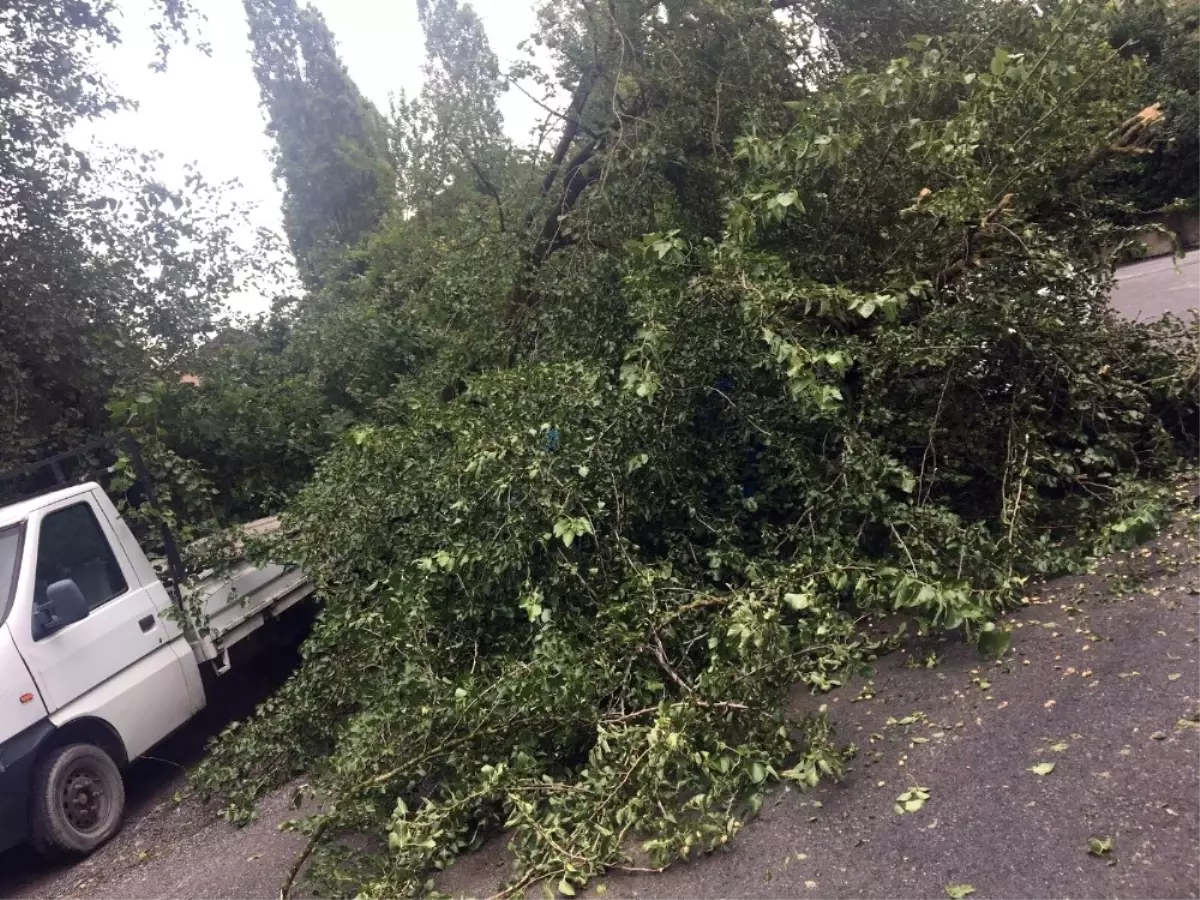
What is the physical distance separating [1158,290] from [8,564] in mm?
13193

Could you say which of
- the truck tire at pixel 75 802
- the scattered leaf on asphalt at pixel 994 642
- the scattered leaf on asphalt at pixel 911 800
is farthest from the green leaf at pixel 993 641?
the truck tire at pixel 75 802

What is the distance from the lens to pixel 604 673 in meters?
3.85

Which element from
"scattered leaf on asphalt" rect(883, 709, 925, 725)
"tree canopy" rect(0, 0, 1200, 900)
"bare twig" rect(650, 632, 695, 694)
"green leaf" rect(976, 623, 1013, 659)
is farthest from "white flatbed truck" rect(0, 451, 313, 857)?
"green leaf" rect(976, 623, 1013, 659)

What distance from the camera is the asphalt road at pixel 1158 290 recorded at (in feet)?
33.6

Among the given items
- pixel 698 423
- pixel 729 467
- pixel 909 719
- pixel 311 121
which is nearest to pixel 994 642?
pixel 909 719

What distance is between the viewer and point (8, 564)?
4.82m

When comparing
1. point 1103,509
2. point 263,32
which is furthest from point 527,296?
point 263,32

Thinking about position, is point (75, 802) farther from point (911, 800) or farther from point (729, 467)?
point (911, 800)

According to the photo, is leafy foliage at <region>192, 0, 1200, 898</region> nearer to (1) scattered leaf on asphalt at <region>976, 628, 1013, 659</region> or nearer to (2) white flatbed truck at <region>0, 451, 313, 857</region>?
(1) scattered leaf on asphalt at <region>976, 628, 1013, 659</region>

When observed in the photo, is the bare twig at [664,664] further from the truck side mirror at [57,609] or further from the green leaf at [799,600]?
the truck side mirror at [57,609]

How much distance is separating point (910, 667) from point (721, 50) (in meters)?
4.31

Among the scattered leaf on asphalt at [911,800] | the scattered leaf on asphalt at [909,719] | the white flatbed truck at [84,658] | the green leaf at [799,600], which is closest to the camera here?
the scattered leaf on asphalt at [911,800]

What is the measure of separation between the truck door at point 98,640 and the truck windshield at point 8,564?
1.8 inches

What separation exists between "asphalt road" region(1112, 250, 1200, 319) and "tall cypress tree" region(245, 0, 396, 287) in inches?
851
